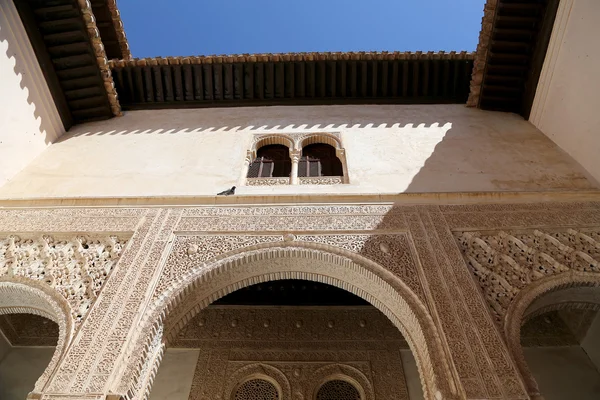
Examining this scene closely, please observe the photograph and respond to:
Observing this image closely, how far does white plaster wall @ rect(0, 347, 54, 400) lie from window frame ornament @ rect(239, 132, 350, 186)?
2.52 meters

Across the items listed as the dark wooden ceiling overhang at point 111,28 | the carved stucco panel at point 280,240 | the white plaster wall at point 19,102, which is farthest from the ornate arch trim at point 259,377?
the dark wooden ceiling overhang at point 111,28

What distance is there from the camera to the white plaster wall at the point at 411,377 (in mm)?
3439

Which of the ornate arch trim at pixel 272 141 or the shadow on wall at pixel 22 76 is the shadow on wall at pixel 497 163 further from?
the shadow on wall at pixel 22 76

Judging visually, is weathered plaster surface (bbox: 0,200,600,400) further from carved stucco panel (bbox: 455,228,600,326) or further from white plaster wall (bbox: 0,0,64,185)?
white plaster wall (bbox: 0,0,64,185)

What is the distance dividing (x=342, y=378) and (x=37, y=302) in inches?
97.2

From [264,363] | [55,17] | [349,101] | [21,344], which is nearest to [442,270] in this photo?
[264,363]

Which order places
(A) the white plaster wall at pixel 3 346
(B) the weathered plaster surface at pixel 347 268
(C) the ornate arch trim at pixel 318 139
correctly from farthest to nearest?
(C) the ornate arch trim at pixel 318 139 → (A) the white plaster wall at pixel 3 346 → (B) the weathered plaster surface at pixel 347 268

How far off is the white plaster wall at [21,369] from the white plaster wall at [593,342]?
4927 mm

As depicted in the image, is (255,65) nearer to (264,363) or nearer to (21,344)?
(264,363)

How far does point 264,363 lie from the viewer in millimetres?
3734

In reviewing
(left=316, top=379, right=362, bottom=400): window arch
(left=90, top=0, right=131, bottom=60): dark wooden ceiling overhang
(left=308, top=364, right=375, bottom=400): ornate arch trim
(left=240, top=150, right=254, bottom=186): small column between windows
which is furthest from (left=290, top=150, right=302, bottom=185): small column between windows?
(left=90, top=0, right=131, bottom=60): dark wooden ceiling overhang

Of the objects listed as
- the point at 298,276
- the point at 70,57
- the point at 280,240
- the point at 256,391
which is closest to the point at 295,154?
the point at 280,240

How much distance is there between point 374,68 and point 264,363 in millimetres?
3516

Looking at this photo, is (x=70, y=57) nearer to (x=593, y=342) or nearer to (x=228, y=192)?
(x=228, y=192)
